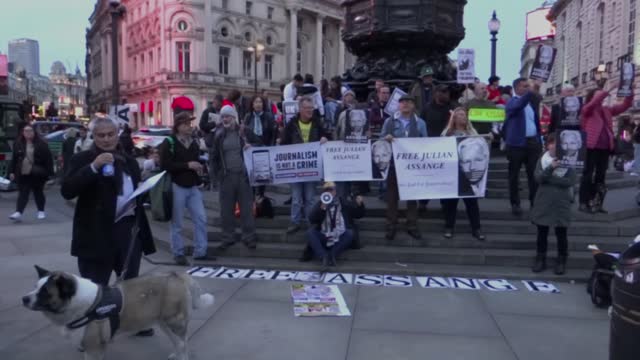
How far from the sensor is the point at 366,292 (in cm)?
660

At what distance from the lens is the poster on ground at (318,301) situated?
5891 millimetres

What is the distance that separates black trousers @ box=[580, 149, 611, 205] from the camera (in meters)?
8.78

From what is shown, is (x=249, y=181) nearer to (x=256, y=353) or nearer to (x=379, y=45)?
(x=256, y=353)

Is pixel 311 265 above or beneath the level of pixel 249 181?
beneath

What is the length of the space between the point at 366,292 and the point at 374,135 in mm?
3956

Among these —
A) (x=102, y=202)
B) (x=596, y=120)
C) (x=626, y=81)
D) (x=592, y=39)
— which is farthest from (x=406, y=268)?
(x=592, y=39)

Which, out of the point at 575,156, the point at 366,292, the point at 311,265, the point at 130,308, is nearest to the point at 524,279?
the point at 575,156

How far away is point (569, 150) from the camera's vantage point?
7.04 meters

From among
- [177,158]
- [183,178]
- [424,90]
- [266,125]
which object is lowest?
[183,178]

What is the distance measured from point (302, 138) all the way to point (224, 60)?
6381cm

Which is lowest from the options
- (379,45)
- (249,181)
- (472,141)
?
(249,181)

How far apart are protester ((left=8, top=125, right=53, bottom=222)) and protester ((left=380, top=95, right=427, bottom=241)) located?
24.8 feet

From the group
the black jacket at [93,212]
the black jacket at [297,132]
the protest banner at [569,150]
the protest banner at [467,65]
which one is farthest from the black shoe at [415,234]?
the protest banner at [467,65]

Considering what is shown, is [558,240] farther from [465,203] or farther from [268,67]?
[268,67]
